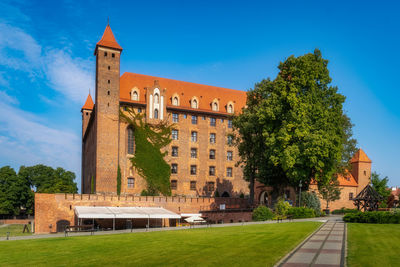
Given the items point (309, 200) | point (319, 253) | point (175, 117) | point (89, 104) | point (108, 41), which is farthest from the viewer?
point (89, 104)

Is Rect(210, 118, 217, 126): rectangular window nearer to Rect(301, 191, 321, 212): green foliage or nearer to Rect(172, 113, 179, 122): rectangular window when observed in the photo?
Rect(172, 113, 179, 122): rectangular window

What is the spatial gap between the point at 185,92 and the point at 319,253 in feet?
133

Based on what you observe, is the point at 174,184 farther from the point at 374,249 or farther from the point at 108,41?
the point at 374,249

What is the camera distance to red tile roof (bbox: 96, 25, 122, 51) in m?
45.1

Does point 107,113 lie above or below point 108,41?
below

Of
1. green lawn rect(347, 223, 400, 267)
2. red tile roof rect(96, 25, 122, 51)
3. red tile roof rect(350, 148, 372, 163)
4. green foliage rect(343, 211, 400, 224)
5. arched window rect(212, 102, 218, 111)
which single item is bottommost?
green foliage rect(343, 211, 400, 224)

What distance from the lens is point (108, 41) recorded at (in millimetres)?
45875

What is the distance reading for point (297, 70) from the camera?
3597 cm

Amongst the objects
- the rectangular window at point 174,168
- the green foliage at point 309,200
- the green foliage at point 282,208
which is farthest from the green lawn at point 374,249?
the rectangular window at point 174,168

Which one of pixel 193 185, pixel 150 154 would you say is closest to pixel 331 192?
pixel 193 185

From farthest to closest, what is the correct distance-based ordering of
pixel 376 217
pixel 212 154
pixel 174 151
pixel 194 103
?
pixel 212 154 → pixel 194 103 → pixel 174 151 → pixel 376 217

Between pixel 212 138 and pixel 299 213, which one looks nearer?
pixel 299 213

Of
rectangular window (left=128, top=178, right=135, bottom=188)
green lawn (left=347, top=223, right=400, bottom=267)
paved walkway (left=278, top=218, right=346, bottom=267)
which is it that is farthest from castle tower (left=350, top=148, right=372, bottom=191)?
paved walkway (left=278, top=218, right=346, bottom=267)

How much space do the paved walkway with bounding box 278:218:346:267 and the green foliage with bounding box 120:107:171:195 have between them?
94.8 feet
